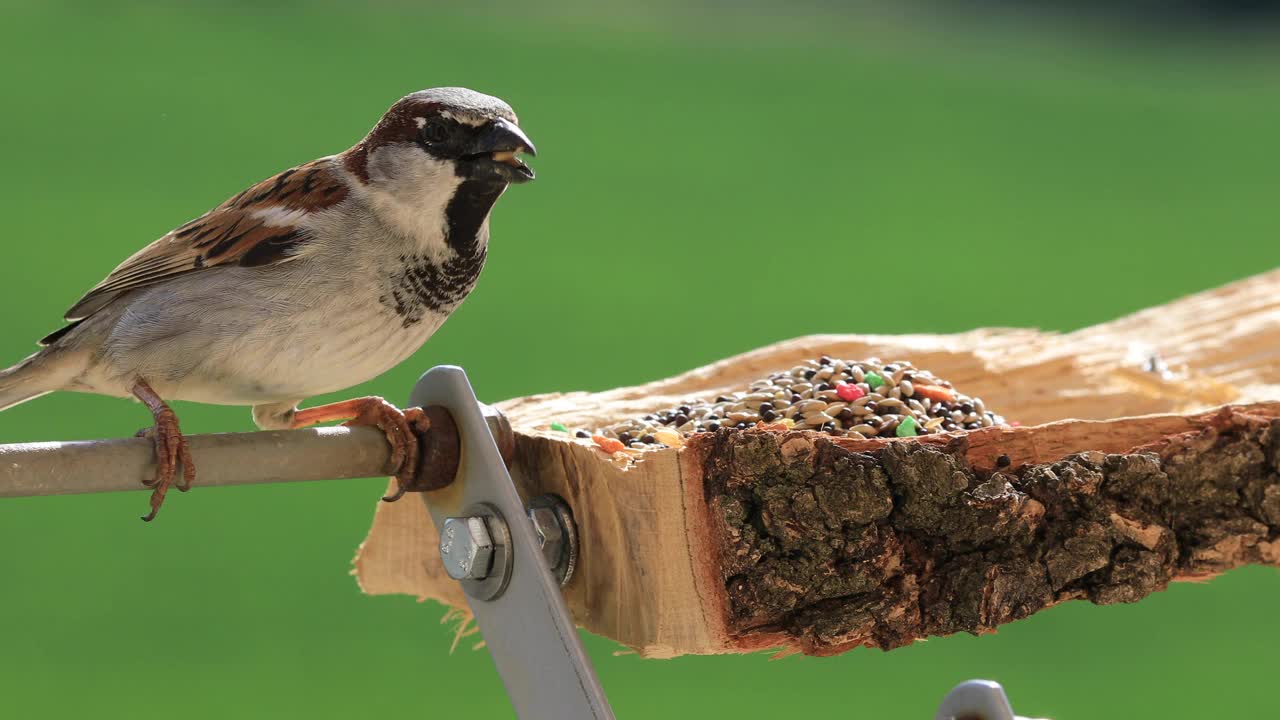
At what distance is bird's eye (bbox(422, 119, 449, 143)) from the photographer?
1491mm

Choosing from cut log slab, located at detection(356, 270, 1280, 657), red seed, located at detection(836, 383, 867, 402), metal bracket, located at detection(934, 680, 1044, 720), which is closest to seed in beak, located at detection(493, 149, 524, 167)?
cut log slab, located at detection(356, 270, 1280, 657)

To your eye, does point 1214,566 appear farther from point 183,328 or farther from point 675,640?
point 183,328

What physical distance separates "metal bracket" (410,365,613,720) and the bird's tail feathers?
0.50 meters

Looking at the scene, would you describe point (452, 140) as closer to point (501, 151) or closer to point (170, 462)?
point (501, 151)

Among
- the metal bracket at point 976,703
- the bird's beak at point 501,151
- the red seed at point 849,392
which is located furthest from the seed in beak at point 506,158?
the metal bracket at point 976,703

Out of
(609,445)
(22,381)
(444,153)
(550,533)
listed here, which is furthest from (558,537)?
(22,381)

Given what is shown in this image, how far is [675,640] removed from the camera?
1387 millimetres

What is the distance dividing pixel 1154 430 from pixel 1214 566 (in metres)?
0.18

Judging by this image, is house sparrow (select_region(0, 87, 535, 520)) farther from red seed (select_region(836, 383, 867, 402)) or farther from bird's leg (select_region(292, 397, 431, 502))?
red seed (select_region(836, 383, 867, 402))

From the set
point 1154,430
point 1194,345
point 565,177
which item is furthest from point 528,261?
point 1154,430

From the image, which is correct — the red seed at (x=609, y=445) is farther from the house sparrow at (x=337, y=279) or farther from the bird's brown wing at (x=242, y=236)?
the bird's brown wing at (x=242, y=236)

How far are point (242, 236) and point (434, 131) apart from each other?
26 centimetres

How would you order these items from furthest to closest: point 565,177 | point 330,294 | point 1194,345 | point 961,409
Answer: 1. point 565,177
2. point 1194,345
3. point 961,409
4. point 330,294

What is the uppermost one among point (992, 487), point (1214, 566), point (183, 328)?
point (183, 328)
